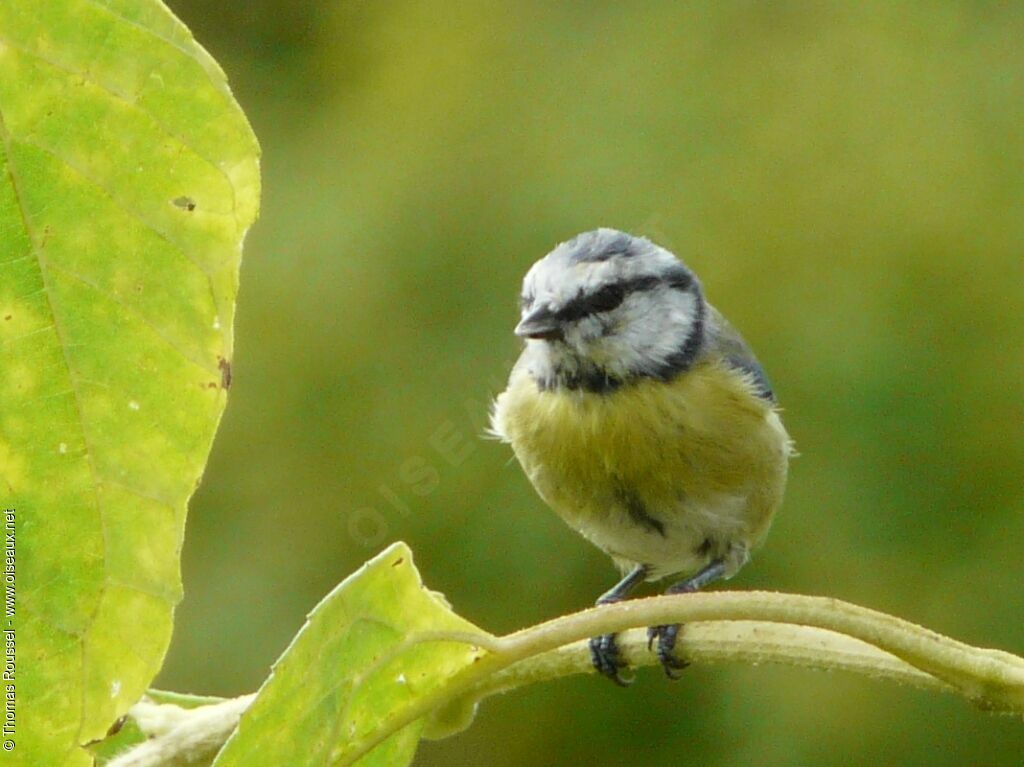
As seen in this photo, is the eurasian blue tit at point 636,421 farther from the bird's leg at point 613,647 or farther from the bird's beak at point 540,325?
the bird's leg at point 613,647

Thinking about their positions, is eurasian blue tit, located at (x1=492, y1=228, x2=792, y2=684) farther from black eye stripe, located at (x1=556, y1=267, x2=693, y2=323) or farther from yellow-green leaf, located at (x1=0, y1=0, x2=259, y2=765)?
yellow-green leaf, located at (x1=0, y1=0, x2=259, y2=765)

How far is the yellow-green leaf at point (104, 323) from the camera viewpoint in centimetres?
72

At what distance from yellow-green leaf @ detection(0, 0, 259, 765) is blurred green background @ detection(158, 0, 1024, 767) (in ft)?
11.7

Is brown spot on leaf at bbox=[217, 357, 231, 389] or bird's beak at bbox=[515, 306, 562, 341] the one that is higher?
brown spot on leaf at bbox=[217, 357, 231, 389]

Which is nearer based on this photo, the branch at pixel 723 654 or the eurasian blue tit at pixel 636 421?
the branch at pixel 723 654

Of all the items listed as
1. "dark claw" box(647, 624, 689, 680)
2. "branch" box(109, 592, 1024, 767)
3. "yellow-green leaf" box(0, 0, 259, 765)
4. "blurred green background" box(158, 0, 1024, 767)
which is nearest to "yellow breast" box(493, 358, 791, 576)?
"dark claw" box(647, 624, 689, 680)

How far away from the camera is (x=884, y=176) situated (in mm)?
4812

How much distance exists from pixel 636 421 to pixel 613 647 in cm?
64

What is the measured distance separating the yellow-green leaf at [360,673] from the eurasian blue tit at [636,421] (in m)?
1.31

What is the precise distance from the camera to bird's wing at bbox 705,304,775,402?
8.53ft

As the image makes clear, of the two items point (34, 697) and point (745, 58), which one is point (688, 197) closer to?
point (745, 58)

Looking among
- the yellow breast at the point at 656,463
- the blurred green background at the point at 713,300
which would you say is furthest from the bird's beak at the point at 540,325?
the blurred green background at the point at 713,300

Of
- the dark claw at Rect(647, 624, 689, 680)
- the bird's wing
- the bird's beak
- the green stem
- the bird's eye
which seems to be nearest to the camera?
the green stem

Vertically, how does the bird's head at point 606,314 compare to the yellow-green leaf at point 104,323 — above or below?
below
